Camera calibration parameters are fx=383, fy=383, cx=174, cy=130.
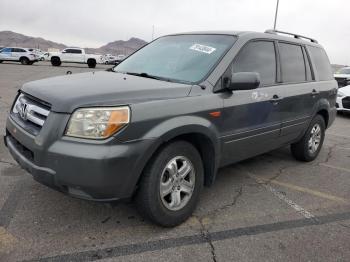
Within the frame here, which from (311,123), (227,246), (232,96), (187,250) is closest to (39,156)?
(187,250)

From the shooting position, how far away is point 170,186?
3375mm

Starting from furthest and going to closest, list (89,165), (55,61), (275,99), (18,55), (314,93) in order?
1. (55,61)
2. (18,55)
3. (314,93)
4. (275,99)
5. (89,165)

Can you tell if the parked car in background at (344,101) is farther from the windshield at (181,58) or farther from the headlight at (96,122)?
the headlight at (96,122)

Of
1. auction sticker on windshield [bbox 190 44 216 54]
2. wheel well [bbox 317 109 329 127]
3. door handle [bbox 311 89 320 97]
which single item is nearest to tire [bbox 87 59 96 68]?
wheel well [bbox 317 109 329 127]

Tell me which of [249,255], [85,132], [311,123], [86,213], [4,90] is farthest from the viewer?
[4,90]

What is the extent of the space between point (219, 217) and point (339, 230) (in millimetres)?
1136

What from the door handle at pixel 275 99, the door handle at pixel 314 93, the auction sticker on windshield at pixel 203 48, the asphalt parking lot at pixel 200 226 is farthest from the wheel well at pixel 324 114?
the auction sticker on windshield at pixel 203 48

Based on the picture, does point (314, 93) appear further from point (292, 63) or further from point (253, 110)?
point (253, 110)

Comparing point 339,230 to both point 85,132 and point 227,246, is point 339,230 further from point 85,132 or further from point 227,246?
point 85,132

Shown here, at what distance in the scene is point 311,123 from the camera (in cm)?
562

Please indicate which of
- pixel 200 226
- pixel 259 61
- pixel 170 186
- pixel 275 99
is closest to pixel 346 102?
pixel 275 99

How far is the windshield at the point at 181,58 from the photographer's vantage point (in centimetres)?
383

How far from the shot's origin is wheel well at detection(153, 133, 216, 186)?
356 cm

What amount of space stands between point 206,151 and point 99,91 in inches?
47.5
